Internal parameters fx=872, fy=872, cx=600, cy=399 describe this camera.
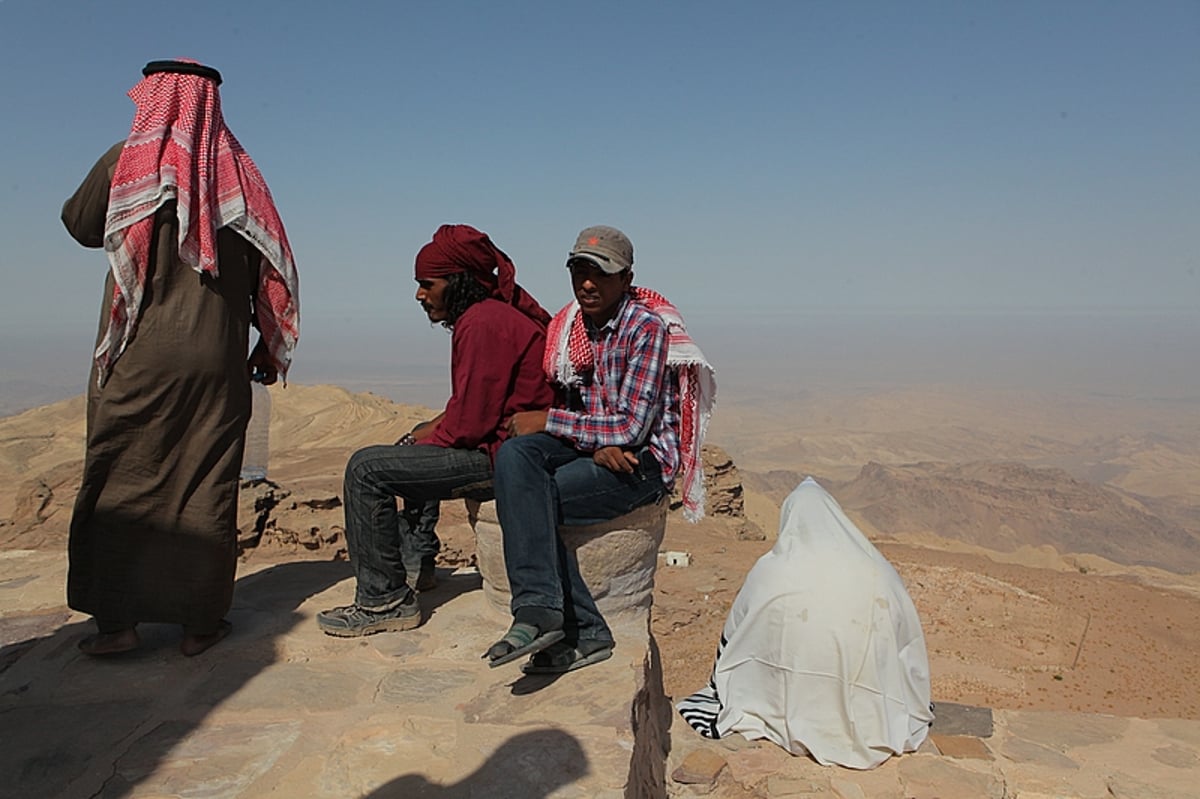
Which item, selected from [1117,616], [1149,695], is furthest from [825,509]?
[1117,616]

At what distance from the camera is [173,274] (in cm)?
312

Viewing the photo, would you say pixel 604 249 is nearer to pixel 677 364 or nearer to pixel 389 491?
pixel 677 364

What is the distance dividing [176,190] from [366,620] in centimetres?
175

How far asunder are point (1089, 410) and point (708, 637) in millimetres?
48450

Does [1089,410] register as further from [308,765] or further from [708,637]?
[308,765]

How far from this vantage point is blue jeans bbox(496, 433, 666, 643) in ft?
9.97

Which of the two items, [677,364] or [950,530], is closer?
[677,364]

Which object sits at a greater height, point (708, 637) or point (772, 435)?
point (708, 637)

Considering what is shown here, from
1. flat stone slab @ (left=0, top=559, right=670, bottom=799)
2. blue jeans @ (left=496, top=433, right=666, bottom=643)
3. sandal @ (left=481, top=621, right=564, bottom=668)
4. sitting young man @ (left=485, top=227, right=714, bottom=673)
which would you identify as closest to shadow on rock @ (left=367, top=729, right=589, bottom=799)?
flat stone slab @ (left=0, top=559, right=670, bottom=799)

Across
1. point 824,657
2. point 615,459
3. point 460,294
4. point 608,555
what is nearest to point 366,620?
point 608,555

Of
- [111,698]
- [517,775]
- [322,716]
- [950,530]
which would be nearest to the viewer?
[517,775]

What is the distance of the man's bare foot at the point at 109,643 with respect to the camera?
3215 mm

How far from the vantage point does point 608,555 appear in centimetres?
335

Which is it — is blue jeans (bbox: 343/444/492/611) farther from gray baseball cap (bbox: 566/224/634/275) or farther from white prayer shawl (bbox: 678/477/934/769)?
white prayer shawl (bbox: 678/477/934/769)
